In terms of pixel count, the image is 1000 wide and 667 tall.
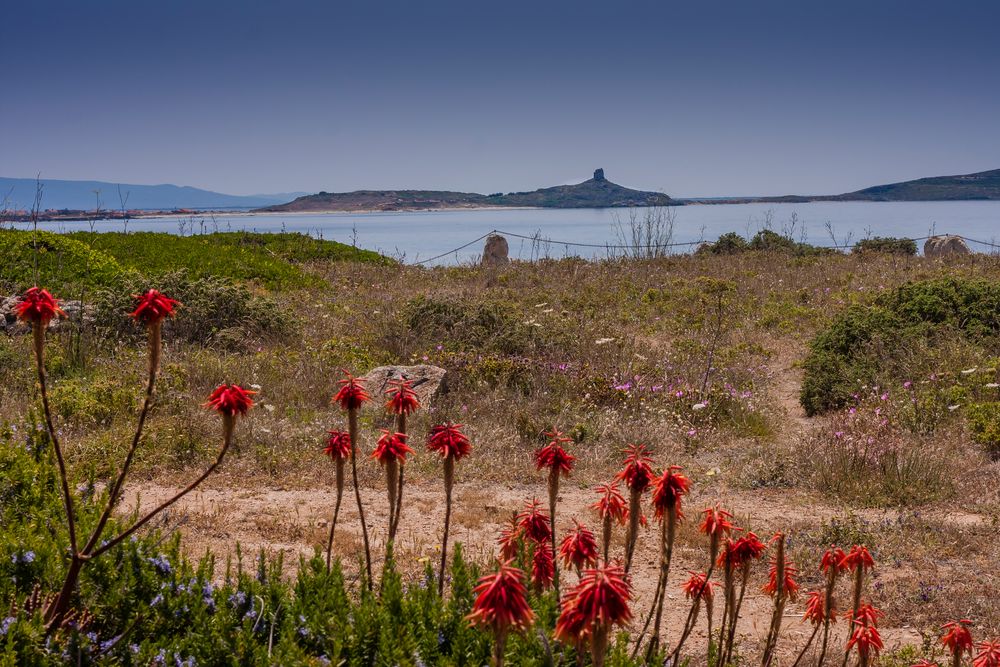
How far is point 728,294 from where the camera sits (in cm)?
1549

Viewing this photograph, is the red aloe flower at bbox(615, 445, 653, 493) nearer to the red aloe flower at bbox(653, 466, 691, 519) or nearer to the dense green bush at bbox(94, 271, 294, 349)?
the red aloe flower at bbox(653, 466, 691, 519)

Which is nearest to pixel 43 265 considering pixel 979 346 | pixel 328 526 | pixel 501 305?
pixel 501 305

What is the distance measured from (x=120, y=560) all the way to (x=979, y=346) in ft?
32.2

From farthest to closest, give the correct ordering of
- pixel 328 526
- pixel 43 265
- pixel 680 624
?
1. pixel 43 265
2. pixel 328 526
3. pixel 680 624

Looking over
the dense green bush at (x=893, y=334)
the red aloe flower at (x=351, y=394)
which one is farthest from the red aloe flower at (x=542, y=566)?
the dense green bush at (x=893, y=334)

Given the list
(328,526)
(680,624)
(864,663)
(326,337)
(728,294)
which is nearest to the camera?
(864,663)

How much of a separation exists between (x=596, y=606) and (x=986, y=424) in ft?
22.9

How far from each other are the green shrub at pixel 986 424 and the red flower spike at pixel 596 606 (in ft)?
21.9

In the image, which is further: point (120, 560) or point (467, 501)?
point (467, 501)

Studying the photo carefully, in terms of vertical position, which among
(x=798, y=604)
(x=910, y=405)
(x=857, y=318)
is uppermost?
(x=857, y=318)

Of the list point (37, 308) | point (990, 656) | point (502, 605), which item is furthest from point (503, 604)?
Answer: point (990, 656)

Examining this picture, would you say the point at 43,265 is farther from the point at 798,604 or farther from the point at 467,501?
the point at 798,604

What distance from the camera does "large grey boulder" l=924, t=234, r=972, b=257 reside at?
2339 centimetres

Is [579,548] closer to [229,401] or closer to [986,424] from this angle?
[229,401]
